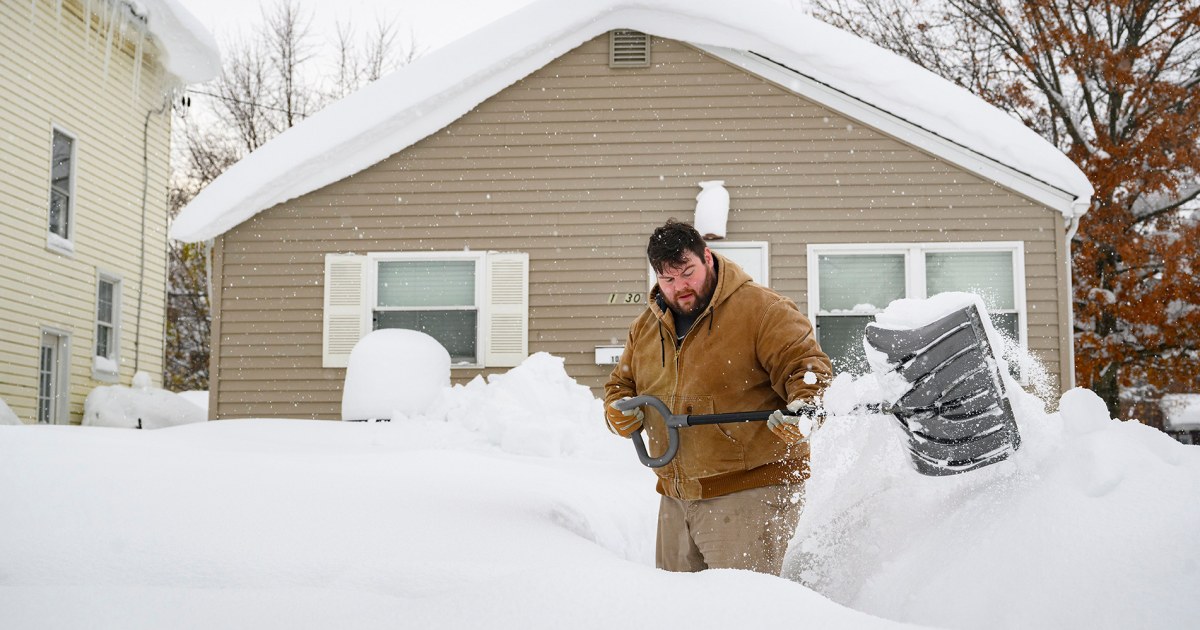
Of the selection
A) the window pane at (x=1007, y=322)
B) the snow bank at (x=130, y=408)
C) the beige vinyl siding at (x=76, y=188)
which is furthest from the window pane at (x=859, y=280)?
the beige vinyl siding at (x=76, y=188)

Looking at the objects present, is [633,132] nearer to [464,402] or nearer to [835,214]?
[835,214]

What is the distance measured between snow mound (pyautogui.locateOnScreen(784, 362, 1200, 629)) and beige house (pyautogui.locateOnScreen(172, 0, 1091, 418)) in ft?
19.3

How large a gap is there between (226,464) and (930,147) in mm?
8245

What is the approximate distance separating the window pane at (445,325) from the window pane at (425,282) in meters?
0.11

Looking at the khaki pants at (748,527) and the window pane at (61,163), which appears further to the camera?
the window pane at (61,163)

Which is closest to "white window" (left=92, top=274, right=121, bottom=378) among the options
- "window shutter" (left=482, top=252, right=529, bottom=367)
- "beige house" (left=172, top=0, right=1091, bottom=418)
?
"beige house" (left=172, top=0, right=1091, bottom=418)

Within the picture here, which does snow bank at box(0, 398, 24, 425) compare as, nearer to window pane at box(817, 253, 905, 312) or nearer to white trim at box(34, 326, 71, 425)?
white trim at box(34, 326, 71, 425)

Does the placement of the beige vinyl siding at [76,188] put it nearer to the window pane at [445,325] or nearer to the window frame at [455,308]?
the window frame at [455,308]

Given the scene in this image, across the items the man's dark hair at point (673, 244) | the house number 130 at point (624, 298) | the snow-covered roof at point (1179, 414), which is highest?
the house number 130 at point (624, 298)

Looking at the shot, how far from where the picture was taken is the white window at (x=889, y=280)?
10227 mm

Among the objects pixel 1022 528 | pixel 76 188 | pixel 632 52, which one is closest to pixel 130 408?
pixel 76 188

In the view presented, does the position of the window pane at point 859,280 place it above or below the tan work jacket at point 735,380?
above

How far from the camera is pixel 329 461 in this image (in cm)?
488

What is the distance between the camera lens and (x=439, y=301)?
10664mm
